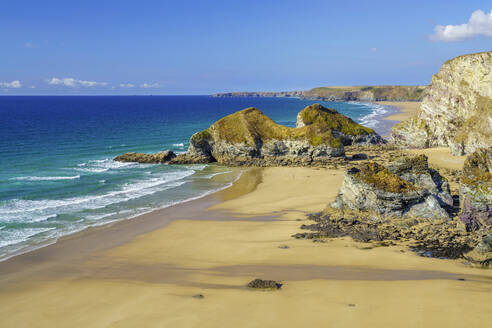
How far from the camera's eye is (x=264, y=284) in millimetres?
15680

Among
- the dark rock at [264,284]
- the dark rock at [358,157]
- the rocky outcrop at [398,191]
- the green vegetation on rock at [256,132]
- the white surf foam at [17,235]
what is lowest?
the white surf foam at [17,235]

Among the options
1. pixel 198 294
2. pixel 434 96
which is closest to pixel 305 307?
pixel 198 294

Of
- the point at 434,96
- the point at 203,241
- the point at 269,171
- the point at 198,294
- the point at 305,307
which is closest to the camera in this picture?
the point at 305,307

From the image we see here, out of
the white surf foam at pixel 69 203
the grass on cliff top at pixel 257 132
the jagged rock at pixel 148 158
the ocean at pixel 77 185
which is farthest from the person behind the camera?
the jagged rock at pixel 148 158

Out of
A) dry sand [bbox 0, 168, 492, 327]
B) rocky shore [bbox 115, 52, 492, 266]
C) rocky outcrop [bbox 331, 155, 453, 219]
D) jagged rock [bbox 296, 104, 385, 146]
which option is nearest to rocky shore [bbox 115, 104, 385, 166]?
rocky shore [bbox 115, 52, 492, 266]

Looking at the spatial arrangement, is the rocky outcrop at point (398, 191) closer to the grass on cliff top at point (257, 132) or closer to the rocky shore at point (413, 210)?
the rocky shore at point (413, 210)

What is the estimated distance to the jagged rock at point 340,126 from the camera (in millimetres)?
61916

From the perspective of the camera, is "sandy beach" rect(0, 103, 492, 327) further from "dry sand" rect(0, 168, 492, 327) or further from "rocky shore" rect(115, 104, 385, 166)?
"rocky shore" rect(115, 104, 385, 166)

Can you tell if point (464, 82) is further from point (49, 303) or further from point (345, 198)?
point (49, 303)

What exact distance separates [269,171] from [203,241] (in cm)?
2355

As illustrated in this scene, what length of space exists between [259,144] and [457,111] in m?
26.9

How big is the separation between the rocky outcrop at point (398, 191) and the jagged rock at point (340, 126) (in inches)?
1472

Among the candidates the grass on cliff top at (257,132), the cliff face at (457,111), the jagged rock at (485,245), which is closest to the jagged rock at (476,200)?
the jagged rock at (485,245)

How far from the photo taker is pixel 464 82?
166 ft
